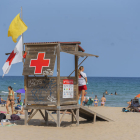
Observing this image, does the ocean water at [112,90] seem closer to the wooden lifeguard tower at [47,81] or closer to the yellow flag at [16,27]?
the wooden lifeguard tower at [47,81]

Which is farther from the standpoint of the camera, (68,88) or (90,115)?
(90,115)

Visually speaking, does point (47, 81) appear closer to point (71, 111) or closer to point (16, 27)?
point (71, 111)

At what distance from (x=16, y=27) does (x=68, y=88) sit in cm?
325

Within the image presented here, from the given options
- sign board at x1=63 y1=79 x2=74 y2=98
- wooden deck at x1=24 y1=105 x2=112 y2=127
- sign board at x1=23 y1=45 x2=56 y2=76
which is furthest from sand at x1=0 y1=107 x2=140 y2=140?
sign board at x1=23 y1=45 x2=56 y2=76

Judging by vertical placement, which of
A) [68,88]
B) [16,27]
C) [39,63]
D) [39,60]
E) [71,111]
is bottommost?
[71,111]

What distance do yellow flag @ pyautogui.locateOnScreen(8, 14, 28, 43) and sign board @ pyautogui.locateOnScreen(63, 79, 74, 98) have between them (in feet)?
8.94

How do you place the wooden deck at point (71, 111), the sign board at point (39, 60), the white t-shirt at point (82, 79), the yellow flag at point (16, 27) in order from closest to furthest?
the sign board at point (39, 60)
the wooden deck at point (71, 111)
the yellow flag at point (16, 27)
the white t-shirt at point (82, 79)

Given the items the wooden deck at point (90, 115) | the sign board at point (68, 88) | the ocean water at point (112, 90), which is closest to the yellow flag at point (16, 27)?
the sign board at point (68, 88)

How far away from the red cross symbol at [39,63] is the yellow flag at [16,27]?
1.32 metres

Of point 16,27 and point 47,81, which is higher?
point 16,27

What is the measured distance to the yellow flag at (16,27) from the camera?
1126 centimetres

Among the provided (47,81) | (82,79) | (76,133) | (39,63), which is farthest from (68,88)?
(76,133)

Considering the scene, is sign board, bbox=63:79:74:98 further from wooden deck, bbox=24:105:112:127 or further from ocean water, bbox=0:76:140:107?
ocean water, bbox=0:76:140:107

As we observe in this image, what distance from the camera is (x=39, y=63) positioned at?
35.2 feet
